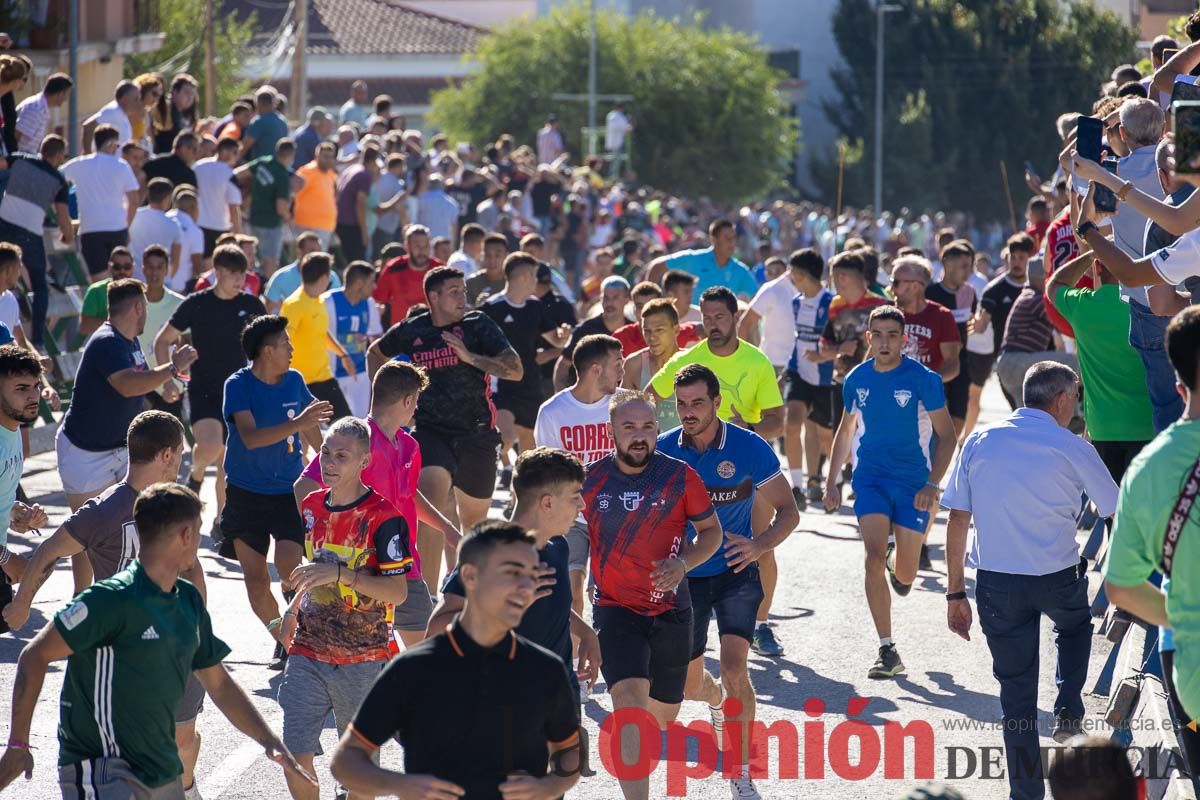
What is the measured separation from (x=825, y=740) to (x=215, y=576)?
203 inches

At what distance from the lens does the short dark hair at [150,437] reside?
728 cm

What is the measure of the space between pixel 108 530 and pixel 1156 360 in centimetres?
505

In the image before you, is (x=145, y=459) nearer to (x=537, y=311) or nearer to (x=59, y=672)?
(x=59, y=672)

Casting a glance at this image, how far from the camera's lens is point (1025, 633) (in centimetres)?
765

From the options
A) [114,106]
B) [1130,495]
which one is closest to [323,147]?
[114,106]

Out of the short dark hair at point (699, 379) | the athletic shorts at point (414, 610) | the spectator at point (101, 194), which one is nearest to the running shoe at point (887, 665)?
the short dark hair at point (699, 379)

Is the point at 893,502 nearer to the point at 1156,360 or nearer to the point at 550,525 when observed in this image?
the point at 1156,360

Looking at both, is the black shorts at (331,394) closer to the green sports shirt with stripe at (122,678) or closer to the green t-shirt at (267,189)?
the green t-shirt at (267,189)

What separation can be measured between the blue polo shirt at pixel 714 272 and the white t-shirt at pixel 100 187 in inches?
229

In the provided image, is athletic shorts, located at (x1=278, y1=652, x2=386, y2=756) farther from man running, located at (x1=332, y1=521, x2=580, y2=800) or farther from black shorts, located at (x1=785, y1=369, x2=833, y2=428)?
black shorts, located at (x1=785, y1=369, x2=833, y2=428)

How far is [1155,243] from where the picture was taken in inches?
349

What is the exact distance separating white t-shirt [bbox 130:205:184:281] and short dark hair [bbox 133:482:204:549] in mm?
12191

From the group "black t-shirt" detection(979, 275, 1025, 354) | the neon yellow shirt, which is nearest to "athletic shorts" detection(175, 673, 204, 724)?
the neon yellow shirt

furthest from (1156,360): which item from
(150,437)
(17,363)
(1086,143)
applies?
(17,363)
